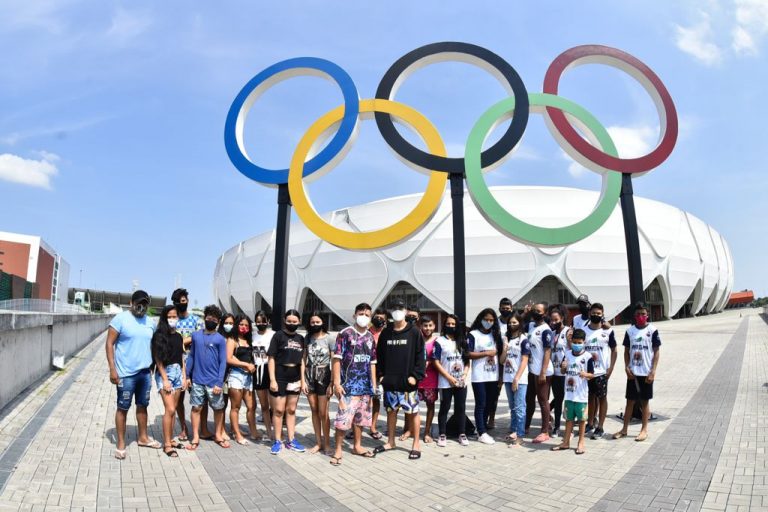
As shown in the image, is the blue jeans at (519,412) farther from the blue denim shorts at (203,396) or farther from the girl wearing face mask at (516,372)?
the blue denim shorts at (203,396)

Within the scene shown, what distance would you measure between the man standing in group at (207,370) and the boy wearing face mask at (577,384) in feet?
13.2

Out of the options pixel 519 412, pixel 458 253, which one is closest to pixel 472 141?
pixel 458 253

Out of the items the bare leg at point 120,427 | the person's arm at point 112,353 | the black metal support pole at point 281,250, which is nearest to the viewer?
the person's arm at point 112,353

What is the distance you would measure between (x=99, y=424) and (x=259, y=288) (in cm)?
3834

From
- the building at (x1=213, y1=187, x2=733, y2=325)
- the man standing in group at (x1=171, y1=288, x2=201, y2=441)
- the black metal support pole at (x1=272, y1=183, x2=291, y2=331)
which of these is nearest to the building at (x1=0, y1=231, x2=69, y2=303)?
the building at (x1=213, y1=187, x2=733, y2=325)

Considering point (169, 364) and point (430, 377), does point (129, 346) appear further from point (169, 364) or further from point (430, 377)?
point (430, 377)

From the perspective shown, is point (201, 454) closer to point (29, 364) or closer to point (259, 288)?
point (29, 364)

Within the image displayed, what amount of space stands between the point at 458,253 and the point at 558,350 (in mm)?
2492

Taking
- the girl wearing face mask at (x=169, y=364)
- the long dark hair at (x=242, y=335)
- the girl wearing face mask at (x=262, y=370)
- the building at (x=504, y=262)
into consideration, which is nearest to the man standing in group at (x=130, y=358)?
the girl wearing face mask at (x=169, y=364)

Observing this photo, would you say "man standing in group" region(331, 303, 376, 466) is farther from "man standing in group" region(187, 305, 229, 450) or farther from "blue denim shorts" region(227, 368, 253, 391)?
"man standing in group" region(187, 305, 229, 450)

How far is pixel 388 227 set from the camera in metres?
8.70

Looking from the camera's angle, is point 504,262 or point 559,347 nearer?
point 559,347

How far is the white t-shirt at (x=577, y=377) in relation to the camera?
5.54 meters

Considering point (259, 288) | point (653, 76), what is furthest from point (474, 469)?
point (259, 288)
